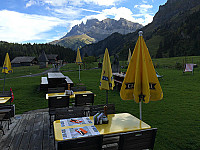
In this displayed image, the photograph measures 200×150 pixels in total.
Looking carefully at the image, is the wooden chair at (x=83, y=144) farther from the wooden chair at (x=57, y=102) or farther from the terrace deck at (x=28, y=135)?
the wooden chair at (x=57, y=102)

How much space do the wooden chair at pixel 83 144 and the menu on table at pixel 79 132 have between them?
1.17 ft

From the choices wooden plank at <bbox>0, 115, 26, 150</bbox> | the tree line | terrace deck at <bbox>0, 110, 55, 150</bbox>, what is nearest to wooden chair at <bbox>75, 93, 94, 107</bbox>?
terrace deck at <bbox>0, 110, 55, 150</bbox>

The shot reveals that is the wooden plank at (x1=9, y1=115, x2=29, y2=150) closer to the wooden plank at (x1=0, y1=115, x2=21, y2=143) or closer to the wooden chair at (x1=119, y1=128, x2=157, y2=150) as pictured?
the wooden plank at (x1=0, y1=115, x2=21, y2=143)

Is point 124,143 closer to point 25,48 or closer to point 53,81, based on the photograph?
point 53,81

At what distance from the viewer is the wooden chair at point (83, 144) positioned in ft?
10.3

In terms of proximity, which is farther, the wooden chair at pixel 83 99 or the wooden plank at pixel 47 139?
the wooden chair at pixel 83 99

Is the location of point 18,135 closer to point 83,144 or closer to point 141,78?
point 83,144

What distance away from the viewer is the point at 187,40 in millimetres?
93062

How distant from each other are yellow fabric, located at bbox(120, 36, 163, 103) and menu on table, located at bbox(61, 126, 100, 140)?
1.23 metres

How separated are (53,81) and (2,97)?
6245 millimetres

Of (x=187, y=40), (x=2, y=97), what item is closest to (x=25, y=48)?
(x=187, y=40)

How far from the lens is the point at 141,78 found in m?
4.19

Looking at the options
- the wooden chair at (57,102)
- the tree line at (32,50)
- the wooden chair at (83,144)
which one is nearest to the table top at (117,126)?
the wooden chair at (83,144)

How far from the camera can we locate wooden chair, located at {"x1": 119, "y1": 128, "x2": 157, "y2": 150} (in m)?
3.43
